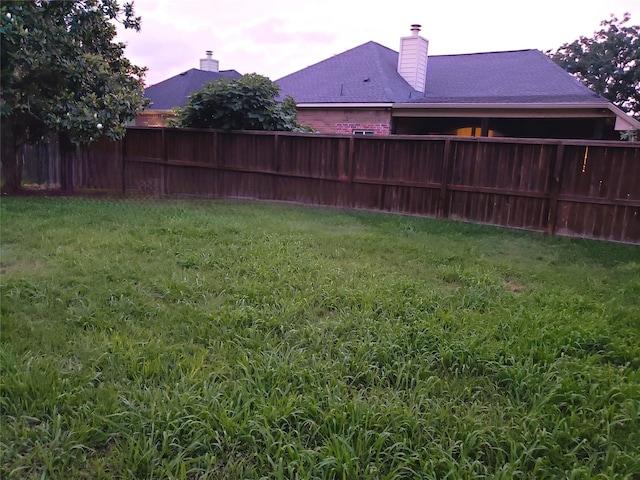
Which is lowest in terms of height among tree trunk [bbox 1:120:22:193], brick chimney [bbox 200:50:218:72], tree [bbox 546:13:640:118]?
tree trunk [bbox 1:120:22:193]

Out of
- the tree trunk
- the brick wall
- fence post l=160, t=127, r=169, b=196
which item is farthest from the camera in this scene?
the brick wall

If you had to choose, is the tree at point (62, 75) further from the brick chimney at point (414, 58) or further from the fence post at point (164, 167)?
the brick chimney at point (414, 58)

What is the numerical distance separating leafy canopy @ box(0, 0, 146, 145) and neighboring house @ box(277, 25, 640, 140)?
665cm

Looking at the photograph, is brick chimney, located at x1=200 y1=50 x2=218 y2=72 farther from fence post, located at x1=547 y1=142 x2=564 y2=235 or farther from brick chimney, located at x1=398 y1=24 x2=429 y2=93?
fence post, located at x1=547 y1=142 x2=564 y2=235

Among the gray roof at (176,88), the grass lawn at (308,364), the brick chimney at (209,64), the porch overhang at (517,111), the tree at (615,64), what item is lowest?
the grass lawn at (308,364)

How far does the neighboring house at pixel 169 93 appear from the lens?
62.0ft

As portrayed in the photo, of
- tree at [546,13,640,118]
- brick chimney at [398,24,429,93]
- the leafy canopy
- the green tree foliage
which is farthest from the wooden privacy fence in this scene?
tree at [546,13,640,118]

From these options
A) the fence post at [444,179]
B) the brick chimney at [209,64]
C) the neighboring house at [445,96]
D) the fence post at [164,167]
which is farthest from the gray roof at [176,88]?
the fence post at [444,179]

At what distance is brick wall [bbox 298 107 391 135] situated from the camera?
13930 mm

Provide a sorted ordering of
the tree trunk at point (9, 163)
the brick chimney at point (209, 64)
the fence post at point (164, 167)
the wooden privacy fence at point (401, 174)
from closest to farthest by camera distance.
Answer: the wooden privacy fence at point (401, 174) < the tree trunk at point (9, 163) < the fence post at point (164, 167) < the brick chimney at point (209, 64)

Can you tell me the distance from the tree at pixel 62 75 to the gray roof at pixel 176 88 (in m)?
9.70

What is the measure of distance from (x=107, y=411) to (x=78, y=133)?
7569mm

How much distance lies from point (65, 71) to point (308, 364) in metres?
7.67

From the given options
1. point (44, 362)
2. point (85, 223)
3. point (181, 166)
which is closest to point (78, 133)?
point (181, 166)
